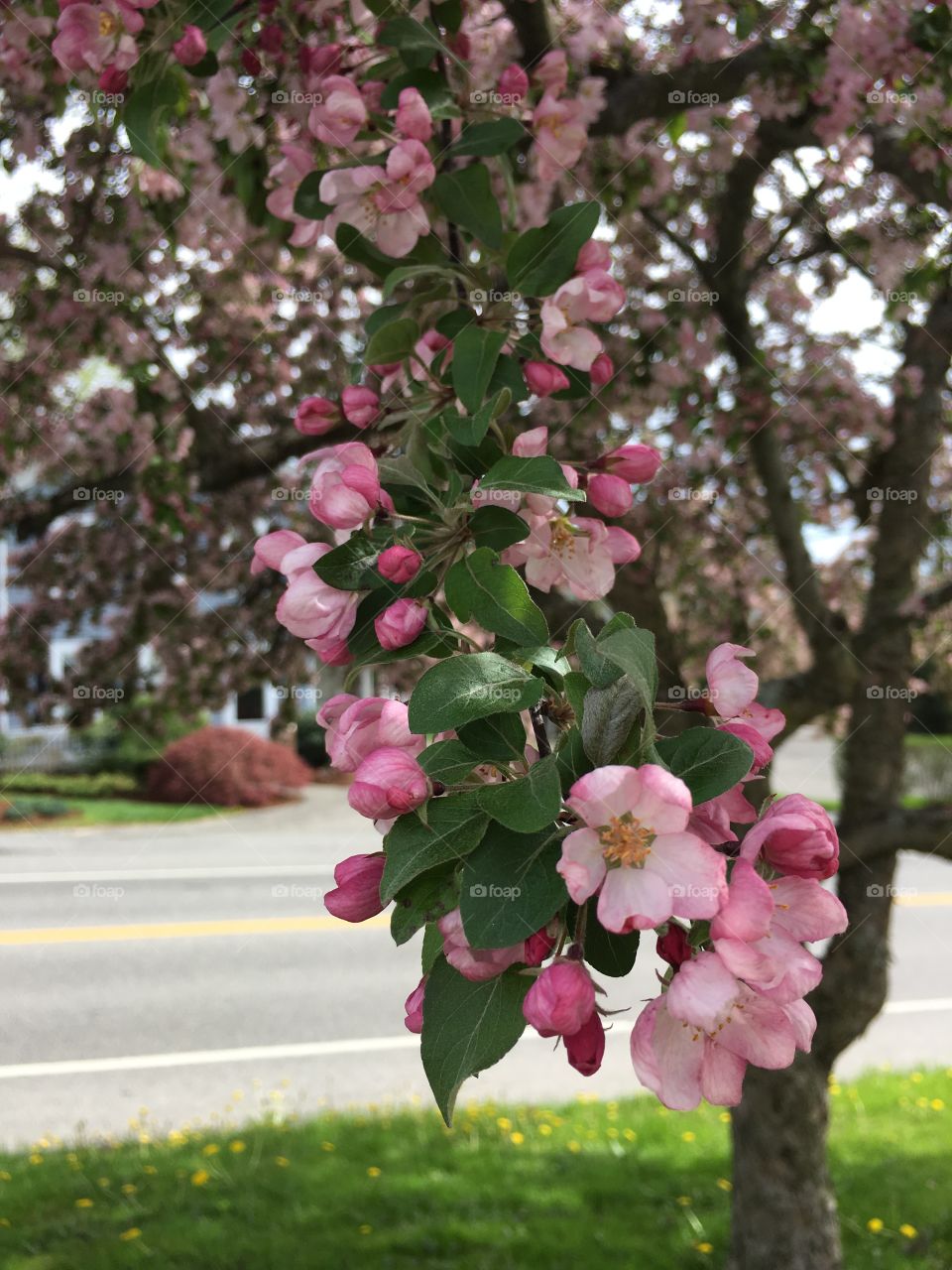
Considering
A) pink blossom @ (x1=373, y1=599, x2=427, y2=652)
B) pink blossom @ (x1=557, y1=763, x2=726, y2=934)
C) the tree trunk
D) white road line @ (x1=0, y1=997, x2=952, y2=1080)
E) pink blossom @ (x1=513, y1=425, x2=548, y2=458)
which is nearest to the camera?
pink blossom @ (x1=557, y1=763, x2=726, y2=934)

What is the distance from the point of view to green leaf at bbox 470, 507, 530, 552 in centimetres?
100

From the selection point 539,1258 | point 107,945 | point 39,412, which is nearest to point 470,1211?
point 539,1258

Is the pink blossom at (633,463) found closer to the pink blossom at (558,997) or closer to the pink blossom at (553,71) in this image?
the pink blossom at (558,997)

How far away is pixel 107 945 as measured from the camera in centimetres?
833

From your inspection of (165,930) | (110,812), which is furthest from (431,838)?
(110,812)

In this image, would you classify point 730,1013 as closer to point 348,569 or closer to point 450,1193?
point 348,569

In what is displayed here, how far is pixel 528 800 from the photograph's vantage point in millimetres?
731

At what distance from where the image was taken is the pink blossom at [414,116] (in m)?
1.32

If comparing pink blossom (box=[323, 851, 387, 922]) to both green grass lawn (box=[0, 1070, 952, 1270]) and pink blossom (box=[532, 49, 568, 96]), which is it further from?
green grass lawn (box=[0, 1070, 952, 1270])

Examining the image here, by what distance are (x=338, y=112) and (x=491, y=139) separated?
0.19m

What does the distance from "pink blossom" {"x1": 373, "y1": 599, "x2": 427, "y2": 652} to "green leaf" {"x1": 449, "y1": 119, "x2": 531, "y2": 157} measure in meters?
0.72

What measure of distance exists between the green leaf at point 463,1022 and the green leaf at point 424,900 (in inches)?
1.4

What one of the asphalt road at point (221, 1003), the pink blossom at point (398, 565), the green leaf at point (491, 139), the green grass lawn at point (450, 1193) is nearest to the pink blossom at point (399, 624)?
the pink blossom at point (398, 565)

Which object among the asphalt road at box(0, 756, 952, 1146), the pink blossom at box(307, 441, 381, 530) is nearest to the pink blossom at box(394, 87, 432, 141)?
the pink blossom at box(307, 441, 381, 530)
